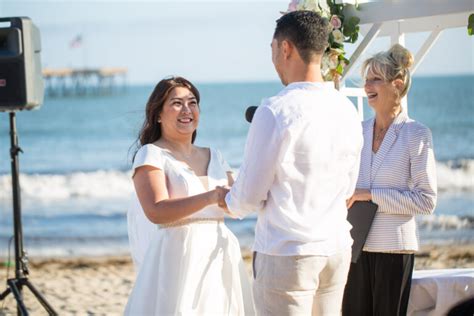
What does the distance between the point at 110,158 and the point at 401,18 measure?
2310 cm

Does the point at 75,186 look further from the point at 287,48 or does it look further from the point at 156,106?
the point at 287,48

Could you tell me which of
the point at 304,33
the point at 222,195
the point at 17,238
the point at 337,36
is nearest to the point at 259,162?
the point at 222,195

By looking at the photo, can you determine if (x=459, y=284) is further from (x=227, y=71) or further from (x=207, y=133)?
(x=227, y=71)

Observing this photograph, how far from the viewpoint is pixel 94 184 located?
1847 centimetres

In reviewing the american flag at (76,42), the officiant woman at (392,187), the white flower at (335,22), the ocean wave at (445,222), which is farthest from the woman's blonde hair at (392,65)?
the american flag at (76,42)

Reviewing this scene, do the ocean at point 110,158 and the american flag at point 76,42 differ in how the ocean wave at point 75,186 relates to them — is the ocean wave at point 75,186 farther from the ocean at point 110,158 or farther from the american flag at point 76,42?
the american flag at point 76,42

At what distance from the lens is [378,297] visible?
3.24 metres

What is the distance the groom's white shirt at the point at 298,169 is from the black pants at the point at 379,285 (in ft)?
2.51

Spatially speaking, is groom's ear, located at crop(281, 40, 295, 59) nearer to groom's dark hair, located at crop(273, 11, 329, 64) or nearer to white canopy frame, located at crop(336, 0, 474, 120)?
groom's dark hair, located at crop(273, 11, 329, 64)

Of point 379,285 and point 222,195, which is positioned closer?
point 222,195

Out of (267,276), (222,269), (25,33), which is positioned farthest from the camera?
(25,33)

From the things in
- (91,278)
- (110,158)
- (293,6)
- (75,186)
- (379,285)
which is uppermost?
(293,6)

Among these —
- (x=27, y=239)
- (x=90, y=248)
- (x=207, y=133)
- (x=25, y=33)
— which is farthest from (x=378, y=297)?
(x=207, y=133)

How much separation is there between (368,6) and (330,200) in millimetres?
1416
